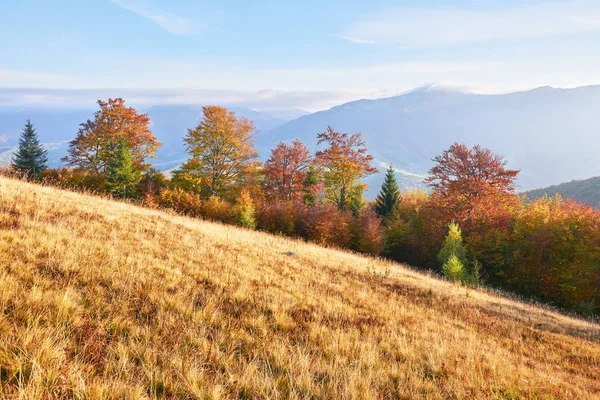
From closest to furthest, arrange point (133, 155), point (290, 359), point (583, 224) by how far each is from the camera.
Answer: point (290, 359) → point (583, 224) → point (133, 155)

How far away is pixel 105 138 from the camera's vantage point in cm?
3825

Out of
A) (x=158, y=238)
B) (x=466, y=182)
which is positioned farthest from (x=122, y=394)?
(x=466, y=182)

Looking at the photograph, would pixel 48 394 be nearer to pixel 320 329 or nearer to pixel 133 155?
pixel 320 329

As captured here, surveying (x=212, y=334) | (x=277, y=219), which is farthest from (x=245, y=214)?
(x=212, y=334)

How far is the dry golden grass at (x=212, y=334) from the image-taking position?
3.26 m

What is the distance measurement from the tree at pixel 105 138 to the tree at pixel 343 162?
23.9 m

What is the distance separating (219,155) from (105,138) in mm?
14795

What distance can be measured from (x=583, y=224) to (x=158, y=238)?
35.8 meters

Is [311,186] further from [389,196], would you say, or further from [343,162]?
[389,196]

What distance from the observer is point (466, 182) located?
32344 millimetres

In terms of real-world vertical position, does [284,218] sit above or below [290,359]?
below

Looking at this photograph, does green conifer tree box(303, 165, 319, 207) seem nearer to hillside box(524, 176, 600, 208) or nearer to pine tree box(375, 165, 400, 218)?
pine tree box(375, 165, 400, 218)

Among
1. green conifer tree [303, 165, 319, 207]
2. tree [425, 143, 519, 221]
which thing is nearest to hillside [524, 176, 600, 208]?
Answer: tree [425, 143, 519, 221]

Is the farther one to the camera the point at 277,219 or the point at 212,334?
the point at 277,219
